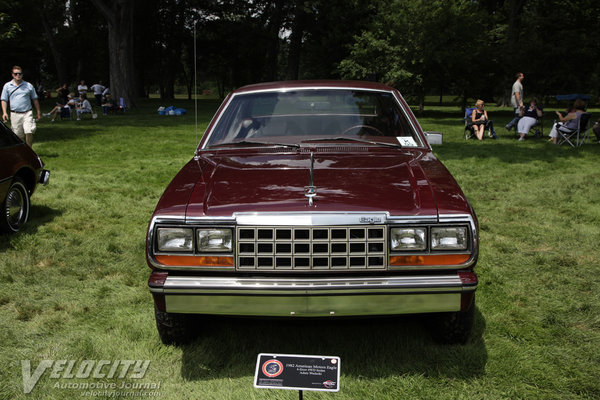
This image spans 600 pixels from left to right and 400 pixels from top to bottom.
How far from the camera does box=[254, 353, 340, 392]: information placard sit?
2.14 meters

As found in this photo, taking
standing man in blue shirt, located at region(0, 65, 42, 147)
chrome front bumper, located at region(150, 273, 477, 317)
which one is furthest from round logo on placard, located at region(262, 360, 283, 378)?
standing man in blue shirt, located at region(0, 65, 42, 147)

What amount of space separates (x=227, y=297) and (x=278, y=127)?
6.19ft

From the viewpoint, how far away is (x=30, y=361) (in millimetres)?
3260

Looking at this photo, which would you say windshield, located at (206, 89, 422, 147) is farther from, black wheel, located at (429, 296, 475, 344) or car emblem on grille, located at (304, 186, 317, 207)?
black wheel, located at (429, 296, 475, 344)

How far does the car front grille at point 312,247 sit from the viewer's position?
2.80 metres

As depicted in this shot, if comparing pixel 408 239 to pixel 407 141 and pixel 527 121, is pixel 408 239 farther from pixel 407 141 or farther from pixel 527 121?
pixel 527 121

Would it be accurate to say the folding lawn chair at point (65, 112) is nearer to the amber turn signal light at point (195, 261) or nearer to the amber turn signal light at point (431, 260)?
the amber turn signal light at point (195, 261)

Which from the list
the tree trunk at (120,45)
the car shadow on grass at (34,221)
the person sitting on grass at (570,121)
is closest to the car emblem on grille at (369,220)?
the car shadow on grass at (34,221)

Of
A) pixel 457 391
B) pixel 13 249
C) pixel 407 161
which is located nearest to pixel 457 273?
pixel 457 391

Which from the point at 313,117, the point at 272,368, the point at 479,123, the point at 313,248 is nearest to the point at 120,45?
the point at 479,123

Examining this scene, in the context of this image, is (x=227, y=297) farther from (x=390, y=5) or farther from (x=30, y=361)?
(x=390, y=5)

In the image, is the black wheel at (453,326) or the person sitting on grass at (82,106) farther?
the person sitting on grass at (82,106)

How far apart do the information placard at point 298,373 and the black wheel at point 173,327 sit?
112cm

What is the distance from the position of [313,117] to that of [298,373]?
2.57m
